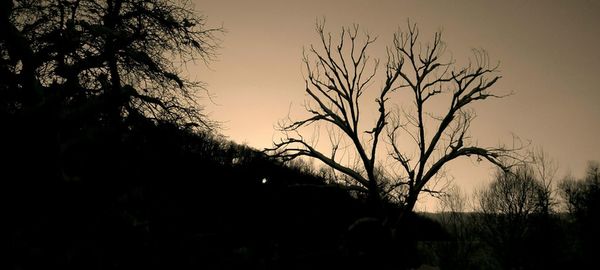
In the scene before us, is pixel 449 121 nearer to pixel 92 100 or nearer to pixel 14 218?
pixel 92 100

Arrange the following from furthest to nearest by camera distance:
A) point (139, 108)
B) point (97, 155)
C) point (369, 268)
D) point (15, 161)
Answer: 1. point (139, 108)
2. point (369, 268)
3. point (97, 155)
4. point (15, 161)

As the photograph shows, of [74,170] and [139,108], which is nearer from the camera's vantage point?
[74,170]

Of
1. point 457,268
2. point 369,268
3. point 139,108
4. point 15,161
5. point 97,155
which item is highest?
point 139,108

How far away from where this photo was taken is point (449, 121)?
11.2 m

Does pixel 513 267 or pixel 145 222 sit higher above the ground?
pixel 145 222

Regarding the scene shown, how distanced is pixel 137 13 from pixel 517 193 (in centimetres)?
4112

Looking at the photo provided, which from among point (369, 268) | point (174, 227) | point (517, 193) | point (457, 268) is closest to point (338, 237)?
point (369, 268)

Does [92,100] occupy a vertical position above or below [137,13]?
below

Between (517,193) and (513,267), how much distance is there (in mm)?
13486

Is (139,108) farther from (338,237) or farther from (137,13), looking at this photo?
(338,237)

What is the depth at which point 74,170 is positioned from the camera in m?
4.88

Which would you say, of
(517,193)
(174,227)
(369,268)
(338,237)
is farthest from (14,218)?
(517,193)

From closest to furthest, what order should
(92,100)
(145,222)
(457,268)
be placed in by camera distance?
(145,222) < (92,100) < (457,268)

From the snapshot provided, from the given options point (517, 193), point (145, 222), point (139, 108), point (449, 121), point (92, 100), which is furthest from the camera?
point (517, 193)
